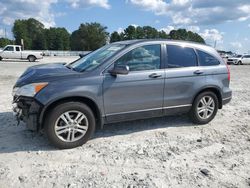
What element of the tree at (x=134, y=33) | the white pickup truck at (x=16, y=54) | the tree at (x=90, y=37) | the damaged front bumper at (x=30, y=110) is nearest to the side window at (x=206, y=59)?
the damaged front bumper at (x=30, y=110)

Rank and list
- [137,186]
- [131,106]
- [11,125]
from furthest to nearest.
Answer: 1. [11,125]
2. [131,106]
3. [137,186]

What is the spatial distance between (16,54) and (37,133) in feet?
81.6

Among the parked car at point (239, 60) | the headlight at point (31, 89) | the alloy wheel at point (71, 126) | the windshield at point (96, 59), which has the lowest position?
the alloy wheel at point (71, 126)

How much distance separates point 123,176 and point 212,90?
3198 mm

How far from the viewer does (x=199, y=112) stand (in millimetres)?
5906

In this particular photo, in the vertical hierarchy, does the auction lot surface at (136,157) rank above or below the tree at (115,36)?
below

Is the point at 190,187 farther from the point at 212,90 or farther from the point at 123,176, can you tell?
the point at 212,90

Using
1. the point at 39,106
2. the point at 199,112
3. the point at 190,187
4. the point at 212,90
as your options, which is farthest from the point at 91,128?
the point at 212,90

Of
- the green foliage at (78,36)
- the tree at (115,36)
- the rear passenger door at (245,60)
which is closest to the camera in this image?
the rear passenger door at (245,60)

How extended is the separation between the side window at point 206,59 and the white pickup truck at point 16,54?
25.1m

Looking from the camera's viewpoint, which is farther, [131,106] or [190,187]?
[131,106]

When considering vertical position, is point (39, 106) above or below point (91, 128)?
above

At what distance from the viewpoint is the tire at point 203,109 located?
5.83 metres

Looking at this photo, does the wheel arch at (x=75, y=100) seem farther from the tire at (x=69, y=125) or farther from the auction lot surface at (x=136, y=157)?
the auction lot surface at (x=136, y=157)
